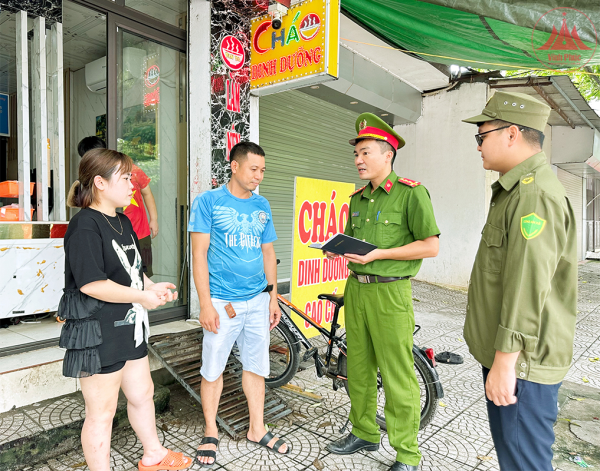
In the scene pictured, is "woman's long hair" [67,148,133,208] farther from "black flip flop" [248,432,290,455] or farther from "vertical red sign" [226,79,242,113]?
"vertical red sign" [226,79,242,113]

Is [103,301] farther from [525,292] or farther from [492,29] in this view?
[492,29]

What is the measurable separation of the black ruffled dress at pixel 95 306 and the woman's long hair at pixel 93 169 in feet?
0.37

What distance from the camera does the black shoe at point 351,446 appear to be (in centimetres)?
267

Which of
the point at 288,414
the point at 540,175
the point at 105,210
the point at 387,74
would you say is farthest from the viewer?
the point at 387,74

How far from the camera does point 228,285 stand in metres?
2.64

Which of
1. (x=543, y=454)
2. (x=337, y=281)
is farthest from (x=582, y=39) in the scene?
(x=543, y=454)

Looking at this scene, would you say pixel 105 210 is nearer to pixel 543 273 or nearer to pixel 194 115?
pixel 543 273

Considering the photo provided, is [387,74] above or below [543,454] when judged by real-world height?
above

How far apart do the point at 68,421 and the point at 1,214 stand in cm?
228

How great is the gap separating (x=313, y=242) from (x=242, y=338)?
153 centimetres

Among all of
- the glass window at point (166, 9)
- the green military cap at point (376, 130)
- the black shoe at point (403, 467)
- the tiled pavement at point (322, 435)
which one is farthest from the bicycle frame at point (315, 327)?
the glass window at point (166, 9)

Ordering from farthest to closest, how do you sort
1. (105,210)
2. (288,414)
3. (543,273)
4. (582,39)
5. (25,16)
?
(582,39)
(25,16)
(288,414)
(105,210)
(543,273)

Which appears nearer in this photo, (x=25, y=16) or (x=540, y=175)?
(x=540, y=175)

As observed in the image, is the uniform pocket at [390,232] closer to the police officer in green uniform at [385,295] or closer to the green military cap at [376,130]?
the police officer in green uniform at [385,295]
